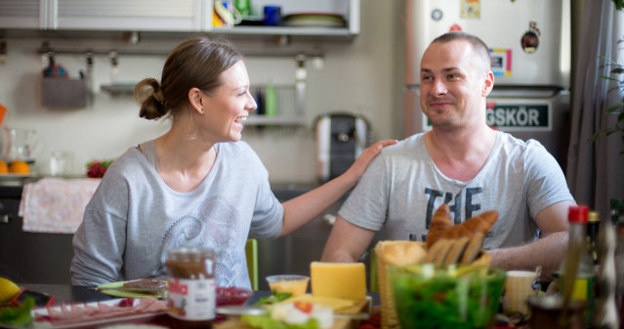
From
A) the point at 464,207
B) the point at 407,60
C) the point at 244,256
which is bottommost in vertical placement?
the point at 244,256

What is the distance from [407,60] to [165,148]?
1.65m

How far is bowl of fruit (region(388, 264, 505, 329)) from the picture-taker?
0.83 meters

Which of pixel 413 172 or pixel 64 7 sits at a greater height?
pixel 64 7

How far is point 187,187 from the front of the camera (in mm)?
1694

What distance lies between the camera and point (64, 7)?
3.28m

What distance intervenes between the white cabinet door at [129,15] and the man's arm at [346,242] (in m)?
1.83

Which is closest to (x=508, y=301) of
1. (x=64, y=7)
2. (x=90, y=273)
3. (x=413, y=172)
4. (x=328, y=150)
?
(x=413, y=172)

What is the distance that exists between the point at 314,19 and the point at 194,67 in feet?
5.65

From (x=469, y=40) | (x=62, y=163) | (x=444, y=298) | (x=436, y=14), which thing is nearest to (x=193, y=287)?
(x=444, y=298)

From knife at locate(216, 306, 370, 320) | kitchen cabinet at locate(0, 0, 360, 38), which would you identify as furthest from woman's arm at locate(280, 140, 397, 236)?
kitchen cabinet at locate(0, 0, 360, 38)

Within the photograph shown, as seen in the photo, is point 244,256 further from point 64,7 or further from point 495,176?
point 64,7

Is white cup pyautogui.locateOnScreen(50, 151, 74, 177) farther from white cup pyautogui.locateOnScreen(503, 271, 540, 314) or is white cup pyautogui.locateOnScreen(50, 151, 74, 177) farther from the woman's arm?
white cup pyautogui.locateOnScreen(503, 271, 540, 314)

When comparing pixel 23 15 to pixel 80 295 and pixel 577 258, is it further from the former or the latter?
pixel 577 258

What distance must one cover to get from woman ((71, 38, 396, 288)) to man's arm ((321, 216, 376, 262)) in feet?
0.38
